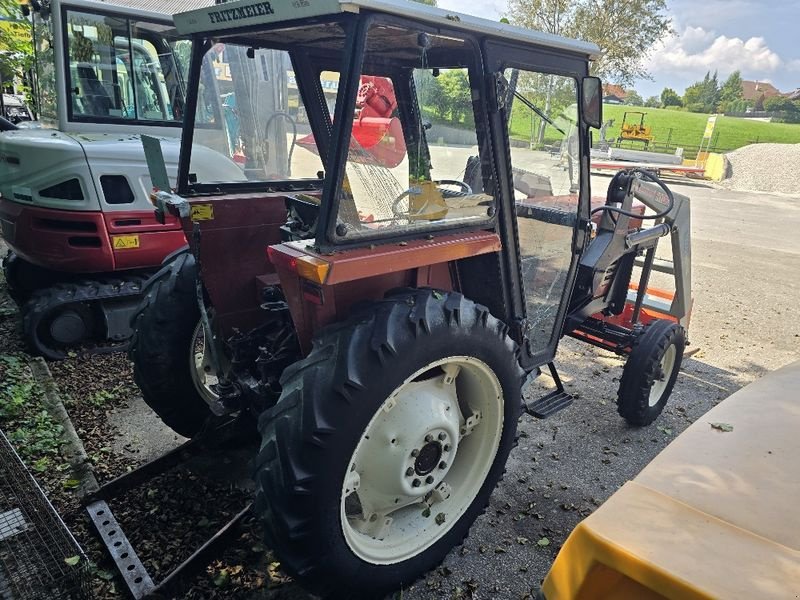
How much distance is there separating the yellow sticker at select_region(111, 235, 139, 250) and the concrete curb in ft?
3.78

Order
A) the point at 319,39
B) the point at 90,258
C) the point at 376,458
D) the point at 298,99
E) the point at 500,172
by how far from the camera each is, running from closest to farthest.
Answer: the point at 376,458, the point at 500,172, the point at 319,39, the point at 298,99, the point at 90,258

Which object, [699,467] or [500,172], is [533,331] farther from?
[699,467]

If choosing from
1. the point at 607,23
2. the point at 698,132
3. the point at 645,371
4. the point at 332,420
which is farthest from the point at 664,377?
the point at 698,132

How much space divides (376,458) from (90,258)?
12.0ft

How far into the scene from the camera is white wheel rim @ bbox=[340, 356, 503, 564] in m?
2.29

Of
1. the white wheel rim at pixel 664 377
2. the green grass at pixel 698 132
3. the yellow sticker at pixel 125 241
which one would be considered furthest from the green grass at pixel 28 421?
the green grass at pixel 698 132

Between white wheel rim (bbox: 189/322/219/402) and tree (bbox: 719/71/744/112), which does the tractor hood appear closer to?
white wheel rim (bbox: 189/322/219/402)

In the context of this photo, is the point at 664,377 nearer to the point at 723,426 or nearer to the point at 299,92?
the point at 723,426

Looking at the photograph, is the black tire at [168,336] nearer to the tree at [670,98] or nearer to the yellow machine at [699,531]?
the yellow machine at [699,531]

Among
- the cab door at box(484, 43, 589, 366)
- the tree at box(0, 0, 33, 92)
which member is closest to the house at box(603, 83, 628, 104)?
the cab door at box(484, 43, 589, 366)

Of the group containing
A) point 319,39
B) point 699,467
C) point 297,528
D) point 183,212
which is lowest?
point 297,528

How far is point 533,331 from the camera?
3277mm

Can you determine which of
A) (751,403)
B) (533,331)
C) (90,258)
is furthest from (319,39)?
(90,258)

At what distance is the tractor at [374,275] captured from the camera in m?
2.00
